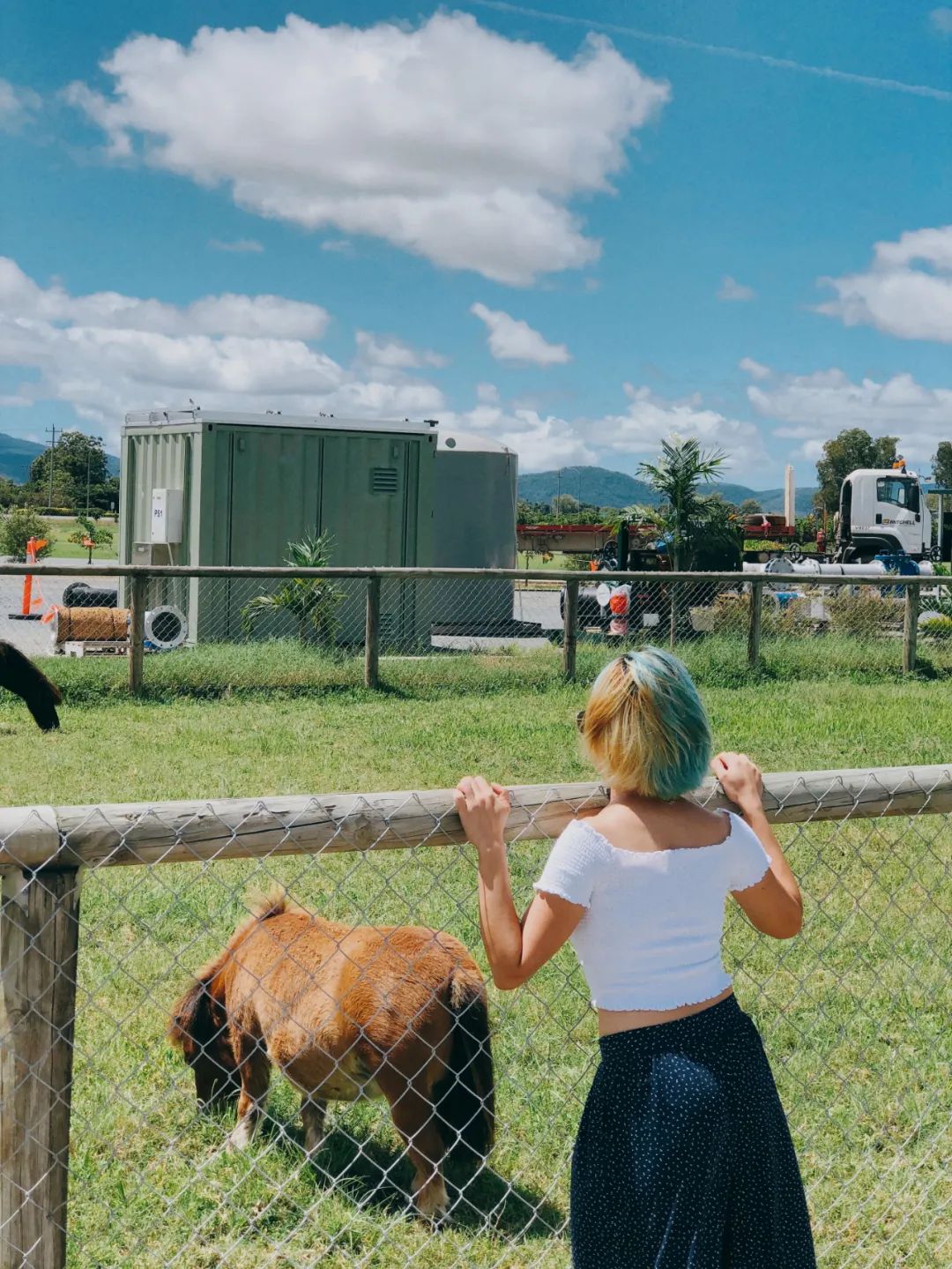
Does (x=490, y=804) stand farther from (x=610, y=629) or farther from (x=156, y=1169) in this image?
(x=610, y=629)

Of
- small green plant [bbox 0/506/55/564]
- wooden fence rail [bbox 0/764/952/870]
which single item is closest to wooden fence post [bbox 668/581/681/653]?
wooden fence rail [bbox 0/764/952/870]

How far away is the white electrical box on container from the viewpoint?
14.5 metres

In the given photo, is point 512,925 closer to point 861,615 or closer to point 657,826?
point 657,826

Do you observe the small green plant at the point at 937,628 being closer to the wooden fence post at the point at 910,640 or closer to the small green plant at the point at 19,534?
the wooden fence post at the point at 910,640

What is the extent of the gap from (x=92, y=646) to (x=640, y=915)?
12.1 m

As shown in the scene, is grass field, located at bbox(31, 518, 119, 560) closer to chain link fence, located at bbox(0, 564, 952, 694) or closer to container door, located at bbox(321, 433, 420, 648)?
container door, located at bbox(321, 433, 420, 648)

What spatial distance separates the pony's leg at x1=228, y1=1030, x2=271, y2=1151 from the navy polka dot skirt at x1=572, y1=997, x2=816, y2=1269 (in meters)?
1.46

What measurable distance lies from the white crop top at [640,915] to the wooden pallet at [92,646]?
11.7 meters

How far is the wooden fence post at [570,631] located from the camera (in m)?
12.0

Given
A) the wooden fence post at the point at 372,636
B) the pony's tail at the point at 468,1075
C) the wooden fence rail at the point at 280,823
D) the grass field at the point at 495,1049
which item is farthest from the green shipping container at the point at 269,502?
the wooden fence rail at the point at 280,823

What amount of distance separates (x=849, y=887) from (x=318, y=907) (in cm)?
244

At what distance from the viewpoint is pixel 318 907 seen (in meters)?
5.25

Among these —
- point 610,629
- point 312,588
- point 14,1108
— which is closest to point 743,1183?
point 14,1108

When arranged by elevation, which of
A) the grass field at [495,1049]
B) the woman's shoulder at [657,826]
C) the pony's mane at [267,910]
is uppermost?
the woman's shoulder at [657,826]
